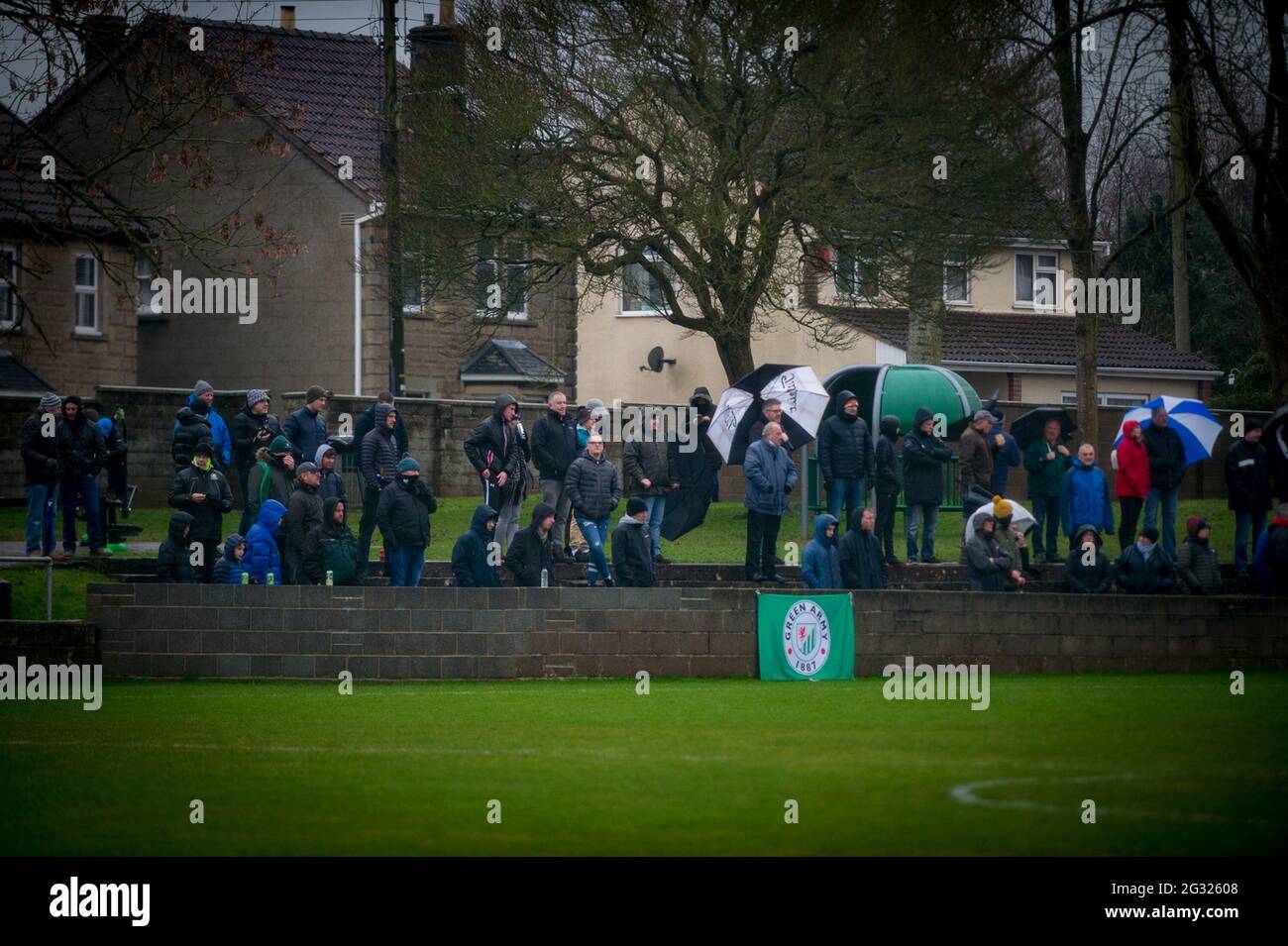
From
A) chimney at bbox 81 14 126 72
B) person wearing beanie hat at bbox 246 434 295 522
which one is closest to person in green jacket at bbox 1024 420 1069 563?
person wearing beanie hat at bbox 246 434 295 522

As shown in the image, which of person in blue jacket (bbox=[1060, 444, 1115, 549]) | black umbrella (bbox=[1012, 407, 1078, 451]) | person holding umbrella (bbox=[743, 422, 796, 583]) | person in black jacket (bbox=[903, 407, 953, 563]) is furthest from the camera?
black umbrella (bbox=[1012, 407, 1078, 451])

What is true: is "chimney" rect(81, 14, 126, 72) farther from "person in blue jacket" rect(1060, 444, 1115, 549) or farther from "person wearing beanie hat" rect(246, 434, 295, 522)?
"person in blue jacket" rect(1060, 444, 1115, 549)

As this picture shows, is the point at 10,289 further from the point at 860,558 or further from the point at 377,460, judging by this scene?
the point at 860,558

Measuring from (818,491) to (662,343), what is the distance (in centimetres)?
2085

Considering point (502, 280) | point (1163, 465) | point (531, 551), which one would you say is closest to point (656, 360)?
point (502, 280)

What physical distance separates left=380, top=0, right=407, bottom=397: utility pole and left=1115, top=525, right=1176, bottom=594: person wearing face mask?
13644 millimetres

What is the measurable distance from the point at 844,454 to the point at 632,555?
4149 mm

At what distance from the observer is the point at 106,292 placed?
41125 millimetres

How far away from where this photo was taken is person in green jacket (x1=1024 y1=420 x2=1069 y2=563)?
81.7ft

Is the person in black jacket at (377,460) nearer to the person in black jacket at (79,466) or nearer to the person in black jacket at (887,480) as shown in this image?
the person in black jacket at (79,466)

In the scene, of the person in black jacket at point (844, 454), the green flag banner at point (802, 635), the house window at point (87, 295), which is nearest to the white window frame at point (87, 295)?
the house window at point (87, 295)

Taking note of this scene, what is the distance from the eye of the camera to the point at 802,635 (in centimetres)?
1931

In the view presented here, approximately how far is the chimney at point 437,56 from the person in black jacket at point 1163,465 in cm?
1396
